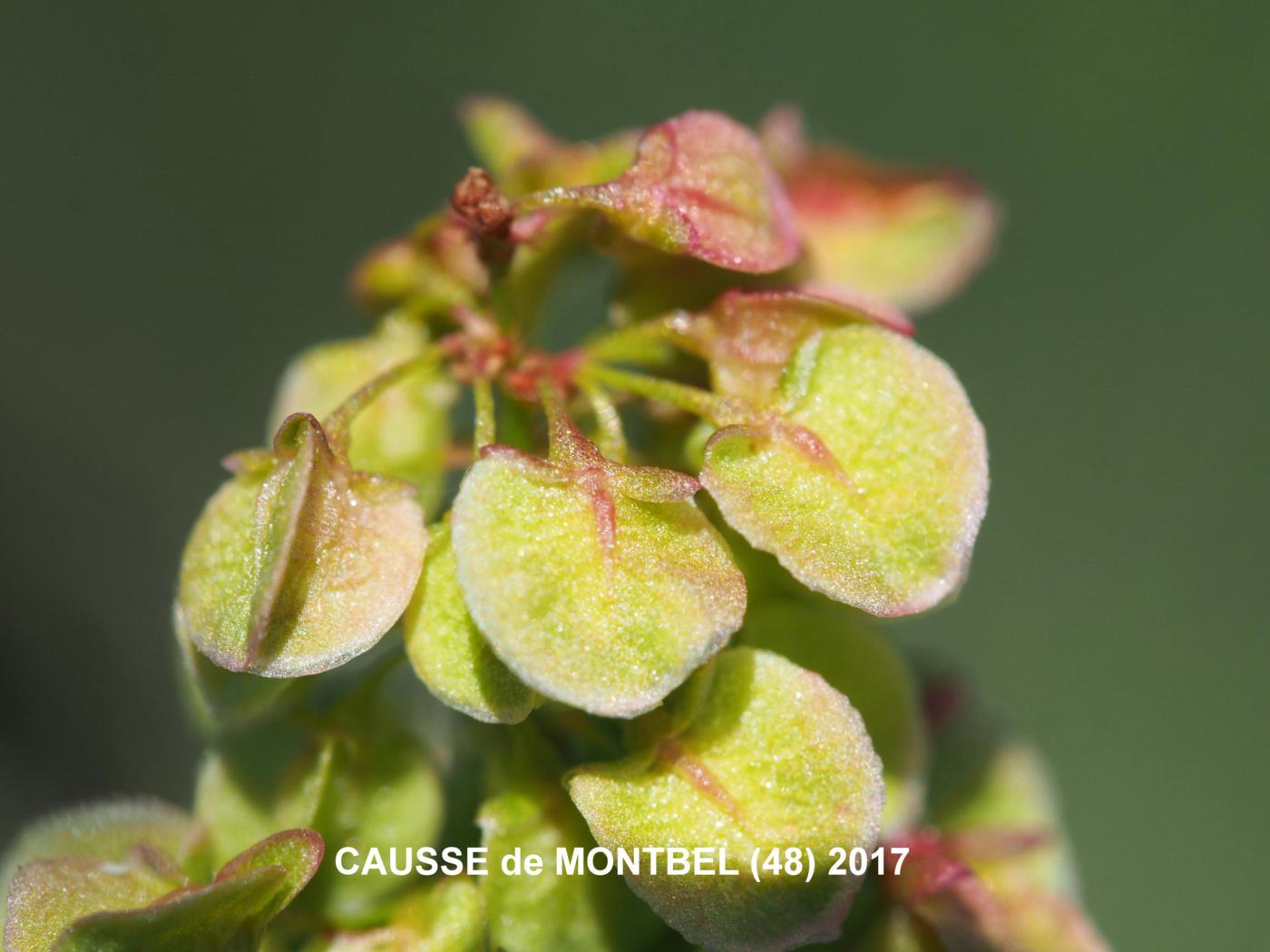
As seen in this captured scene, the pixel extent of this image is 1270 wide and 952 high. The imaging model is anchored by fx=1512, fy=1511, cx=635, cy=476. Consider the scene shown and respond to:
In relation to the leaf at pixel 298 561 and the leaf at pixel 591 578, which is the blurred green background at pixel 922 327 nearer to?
the leaf at pixel 298 561

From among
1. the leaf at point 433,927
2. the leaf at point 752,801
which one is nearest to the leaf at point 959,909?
the leaf at point 752,801

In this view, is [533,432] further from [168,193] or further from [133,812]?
[168,193]

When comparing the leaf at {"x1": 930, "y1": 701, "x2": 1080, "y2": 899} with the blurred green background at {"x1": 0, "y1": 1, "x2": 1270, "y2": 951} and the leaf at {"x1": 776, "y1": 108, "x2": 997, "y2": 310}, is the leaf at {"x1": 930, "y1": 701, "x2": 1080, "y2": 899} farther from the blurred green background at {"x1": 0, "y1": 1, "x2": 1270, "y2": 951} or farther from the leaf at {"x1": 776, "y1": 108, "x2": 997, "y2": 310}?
the blurred green background at {"x1": 0, "y1": 1, "x2": 1270, "y2": 951}

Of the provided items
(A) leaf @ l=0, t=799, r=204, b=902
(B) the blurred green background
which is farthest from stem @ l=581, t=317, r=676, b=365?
(B) the blurred green background

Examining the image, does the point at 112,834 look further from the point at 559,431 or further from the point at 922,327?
the point at 922,327

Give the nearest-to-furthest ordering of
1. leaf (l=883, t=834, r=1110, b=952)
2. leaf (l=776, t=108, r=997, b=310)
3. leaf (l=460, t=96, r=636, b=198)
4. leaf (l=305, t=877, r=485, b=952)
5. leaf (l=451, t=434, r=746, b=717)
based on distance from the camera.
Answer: leaf (l=451, t=434, r=746, b=717) < leaf (l=305, t=877, r=485, b=952) < leaf (l=883, t=834, r=1110, b=952) < leaf (l=460, t=96, r=636, b=198) < leaf (l=776, t=108, r=997, b=310)

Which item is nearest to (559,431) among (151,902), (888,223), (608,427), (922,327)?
(608,427)

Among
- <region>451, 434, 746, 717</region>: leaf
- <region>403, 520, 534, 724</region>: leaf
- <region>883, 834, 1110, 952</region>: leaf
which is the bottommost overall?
<region>883, 834, 1110, 952</region>: leaf
